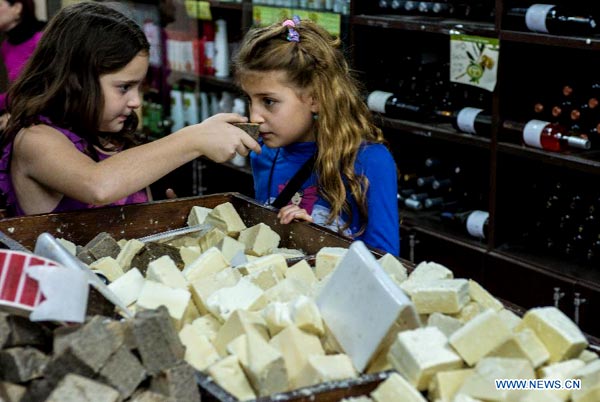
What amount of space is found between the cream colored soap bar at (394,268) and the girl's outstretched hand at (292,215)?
0.43m

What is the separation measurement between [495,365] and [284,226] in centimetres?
98

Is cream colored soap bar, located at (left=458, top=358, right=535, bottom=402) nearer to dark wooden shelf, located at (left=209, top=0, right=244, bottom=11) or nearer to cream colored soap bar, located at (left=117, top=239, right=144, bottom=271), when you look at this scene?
cream colored soap bar, located at (left=117, top=239, right=144, bottom=271)

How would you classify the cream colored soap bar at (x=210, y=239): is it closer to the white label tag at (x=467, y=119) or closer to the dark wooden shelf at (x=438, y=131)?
the dark wooden shelf at (x=438, y=131)

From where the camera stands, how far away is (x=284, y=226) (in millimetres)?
2279

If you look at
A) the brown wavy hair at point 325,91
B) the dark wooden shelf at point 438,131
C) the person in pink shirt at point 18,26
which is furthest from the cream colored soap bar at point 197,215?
the person in pink shirt at point 18,26

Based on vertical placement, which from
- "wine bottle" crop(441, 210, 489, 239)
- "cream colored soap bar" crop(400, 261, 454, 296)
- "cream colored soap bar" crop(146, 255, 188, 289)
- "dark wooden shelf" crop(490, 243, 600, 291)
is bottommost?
"dark wooden shelf" crop(490, 243, 600, 291)

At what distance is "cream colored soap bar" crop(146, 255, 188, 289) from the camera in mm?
1774

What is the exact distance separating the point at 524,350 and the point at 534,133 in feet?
6.57

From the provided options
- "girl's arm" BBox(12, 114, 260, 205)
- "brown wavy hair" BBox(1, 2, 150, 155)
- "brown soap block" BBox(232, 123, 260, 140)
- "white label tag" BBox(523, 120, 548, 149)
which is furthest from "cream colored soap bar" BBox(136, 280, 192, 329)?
"white label tag" BBox(523, 120, 548, 149)

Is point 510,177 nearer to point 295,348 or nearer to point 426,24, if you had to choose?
point 426,24

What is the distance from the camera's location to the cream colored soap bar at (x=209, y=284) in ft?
5.62

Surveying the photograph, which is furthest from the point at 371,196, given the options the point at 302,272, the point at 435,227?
the point at 435,227

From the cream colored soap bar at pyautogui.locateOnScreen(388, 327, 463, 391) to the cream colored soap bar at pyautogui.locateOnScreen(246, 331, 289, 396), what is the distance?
0.57 feet

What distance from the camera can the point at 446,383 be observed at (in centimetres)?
138
